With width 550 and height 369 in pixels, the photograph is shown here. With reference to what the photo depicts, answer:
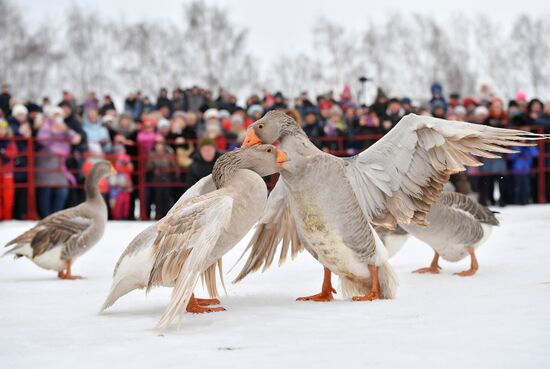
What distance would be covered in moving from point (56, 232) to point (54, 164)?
267 inches

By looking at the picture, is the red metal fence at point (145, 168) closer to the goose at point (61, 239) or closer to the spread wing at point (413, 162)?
the goose at point (61, 239)

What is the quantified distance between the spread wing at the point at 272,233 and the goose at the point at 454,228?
4.40 ft

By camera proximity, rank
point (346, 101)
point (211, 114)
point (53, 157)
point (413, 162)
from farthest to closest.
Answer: point (346, 101) < point (211, 114) < point (53, 157) < point (413, 162)

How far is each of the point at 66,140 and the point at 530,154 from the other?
963 cm

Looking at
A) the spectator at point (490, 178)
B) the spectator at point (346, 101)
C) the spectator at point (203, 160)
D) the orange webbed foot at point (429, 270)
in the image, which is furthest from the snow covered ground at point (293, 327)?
the spectator at point (346, 101)

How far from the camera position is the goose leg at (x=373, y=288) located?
5.53 metres

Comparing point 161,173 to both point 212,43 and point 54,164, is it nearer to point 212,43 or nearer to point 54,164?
point 54,164

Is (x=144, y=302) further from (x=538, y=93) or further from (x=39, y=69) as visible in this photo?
(x=538, y=93)

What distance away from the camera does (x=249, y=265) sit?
20.5 ft

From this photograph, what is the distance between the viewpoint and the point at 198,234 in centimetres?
457

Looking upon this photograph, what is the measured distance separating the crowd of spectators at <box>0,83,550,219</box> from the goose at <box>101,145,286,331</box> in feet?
25.9

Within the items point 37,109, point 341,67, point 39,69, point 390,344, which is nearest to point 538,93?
→ point 341,67

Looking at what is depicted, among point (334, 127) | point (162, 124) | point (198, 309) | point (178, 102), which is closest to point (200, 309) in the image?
point (198, 309)

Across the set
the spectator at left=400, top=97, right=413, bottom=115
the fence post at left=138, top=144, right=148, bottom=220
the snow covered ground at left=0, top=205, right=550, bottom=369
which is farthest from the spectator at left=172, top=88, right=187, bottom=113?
the snow covered ground at left=0, top=205, right=550, bottom=369
